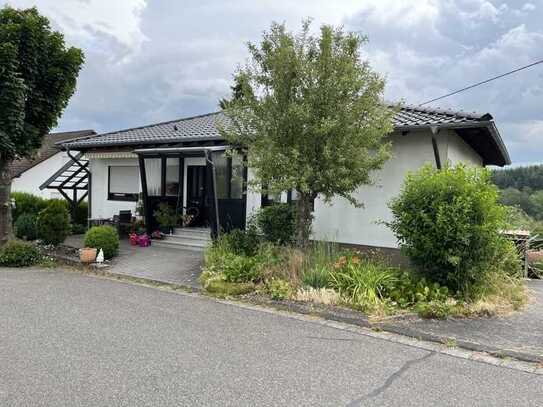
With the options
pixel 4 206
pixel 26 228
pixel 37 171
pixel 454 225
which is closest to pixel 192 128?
pixel 4 206

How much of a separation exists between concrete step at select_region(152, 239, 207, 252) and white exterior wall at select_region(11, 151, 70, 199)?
16053 mm

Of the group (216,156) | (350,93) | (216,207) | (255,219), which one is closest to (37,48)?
(216,156)

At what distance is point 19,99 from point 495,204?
386 inches

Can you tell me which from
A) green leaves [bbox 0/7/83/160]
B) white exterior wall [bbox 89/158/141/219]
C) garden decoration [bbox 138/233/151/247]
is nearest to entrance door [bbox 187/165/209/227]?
garden decoration [bbox 138/233/151/247]

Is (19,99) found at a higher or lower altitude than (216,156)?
higher

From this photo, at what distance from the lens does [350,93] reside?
26.2 feet

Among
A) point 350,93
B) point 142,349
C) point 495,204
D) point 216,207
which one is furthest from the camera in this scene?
point 216,207

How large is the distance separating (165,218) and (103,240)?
2553 millimetres

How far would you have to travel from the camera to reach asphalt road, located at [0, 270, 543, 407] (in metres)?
3.79

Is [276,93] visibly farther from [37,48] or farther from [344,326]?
[37,48]

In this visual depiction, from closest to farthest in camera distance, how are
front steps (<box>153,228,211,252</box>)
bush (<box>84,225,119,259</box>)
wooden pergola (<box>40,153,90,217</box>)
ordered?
bush (<box>84,225,119,259</box>) → front steps (<box>153,228,211,252</box>) → wooden pergola (<box>40,153,90,217</box>)

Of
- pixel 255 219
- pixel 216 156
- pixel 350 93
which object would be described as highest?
pixel 350 93

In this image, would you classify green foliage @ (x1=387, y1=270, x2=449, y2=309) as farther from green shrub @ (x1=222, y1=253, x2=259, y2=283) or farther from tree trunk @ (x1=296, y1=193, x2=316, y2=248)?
green shrub @ (x1=222, y1=253, x2=259, y2=283)

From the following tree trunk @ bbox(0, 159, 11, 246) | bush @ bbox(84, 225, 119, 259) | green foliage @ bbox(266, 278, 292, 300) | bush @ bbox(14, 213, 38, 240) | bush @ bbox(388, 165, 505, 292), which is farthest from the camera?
bush @ bbox(14, 213, 38, 240)
